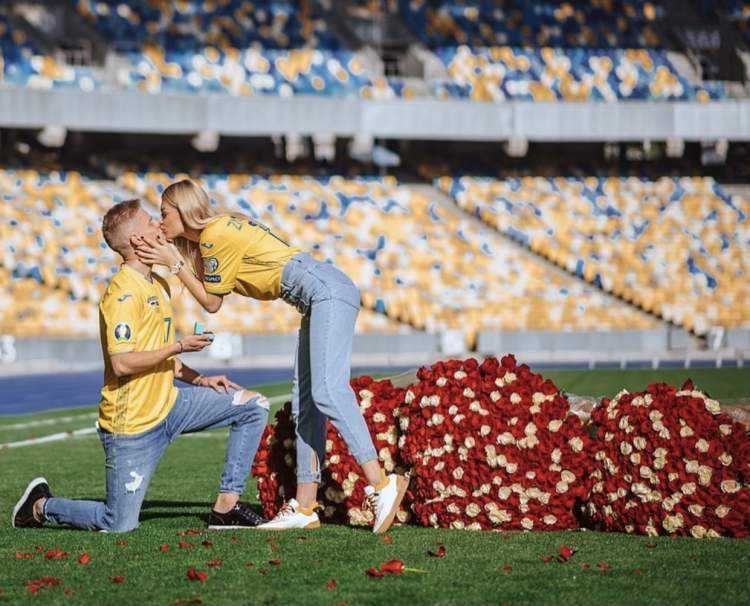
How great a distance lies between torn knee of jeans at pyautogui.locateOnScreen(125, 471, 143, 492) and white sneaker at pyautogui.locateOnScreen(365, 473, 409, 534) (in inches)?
47.0

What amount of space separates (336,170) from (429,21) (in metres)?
6.49

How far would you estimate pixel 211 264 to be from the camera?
6168 millimetres

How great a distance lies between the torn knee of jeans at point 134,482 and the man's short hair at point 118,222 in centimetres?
118

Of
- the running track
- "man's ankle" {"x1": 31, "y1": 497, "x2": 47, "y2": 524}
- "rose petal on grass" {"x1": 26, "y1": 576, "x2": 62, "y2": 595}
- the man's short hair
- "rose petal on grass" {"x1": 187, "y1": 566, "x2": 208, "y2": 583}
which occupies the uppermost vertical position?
the man's short hair

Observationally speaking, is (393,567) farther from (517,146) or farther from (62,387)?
(517,146)

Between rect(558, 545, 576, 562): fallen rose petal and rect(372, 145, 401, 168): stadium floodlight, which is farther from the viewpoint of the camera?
rect(372, 145, 401, 168): stadium floodlight

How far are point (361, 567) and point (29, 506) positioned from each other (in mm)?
2389

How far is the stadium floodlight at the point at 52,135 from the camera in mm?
33156

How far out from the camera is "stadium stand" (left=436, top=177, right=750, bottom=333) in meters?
31.4

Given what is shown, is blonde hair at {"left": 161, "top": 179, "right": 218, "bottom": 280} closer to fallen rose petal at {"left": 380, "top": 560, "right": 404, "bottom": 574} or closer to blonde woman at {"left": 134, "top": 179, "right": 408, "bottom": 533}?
blonde woman at {"left": 134, "top": 179, "right": 408, "bottom": 533}

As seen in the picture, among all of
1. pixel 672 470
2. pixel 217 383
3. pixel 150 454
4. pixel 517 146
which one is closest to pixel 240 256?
pixel 217 383

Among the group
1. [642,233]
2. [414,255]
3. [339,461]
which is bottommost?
[339,461]

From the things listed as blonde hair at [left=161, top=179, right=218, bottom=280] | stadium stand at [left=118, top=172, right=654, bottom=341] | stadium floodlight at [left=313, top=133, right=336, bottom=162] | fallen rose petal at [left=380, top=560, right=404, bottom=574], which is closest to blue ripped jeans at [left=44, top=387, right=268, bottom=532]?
blonde hair at [left=161, top=179, right=218, bottom=280]

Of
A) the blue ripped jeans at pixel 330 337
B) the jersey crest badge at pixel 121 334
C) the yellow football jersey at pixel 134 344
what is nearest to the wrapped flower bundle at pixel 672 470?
the blue ripped jeans at pixel 330 337
